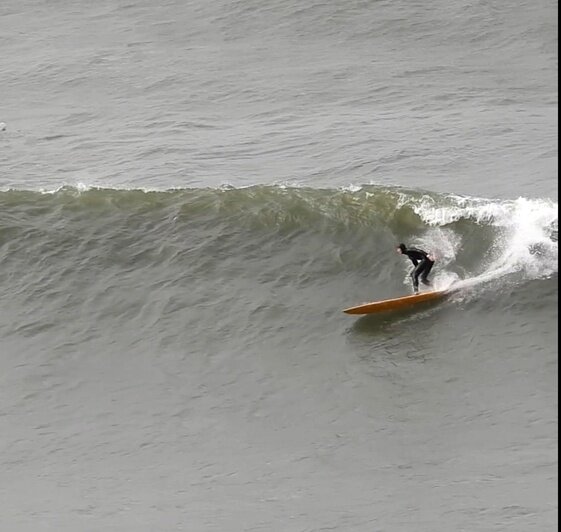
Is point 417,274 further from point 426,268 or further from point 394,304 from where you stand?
point 394,304

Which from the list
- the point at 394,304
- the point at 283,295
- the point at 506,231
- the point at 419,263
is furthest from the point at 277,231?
the point at 506,231

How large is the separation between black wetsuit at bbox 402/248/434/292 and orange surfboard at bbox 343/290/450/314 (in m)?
0.27

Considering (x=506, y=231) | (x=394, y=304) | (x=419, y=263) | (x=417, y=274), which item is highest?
(x=419, y=263)

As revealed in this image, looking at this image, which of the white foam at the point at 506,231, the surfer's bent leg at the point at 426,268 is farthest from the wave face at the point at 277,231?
the surfer's bent leg at the point at 426,268

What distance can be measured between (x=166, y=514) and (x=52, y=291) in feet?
27.6

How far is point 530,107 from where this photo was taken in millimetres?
31297

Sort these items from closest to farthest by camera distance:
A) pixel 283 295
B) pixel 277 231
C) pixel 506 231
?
1. pixel 283 295
2. pixel 506 231
3. pixel 277 231

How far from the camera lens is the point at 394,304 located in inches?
810

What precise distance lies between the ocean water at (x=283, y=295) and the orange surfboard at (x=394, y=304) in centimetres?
19

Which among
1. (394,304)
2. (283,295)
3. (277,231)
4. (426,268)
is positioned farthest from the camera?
(277,231)

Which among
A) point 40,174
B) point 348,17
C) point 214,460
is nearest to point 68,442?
point 214,460

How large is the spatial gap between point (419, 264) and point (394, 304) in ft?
2.95

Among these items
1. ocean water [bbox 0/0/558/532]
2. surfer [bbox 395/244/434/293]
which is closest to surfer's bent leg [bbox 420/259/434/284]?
surfer [bbox 395/244/434/293]

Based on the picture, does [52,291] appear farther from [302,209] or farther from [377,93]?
[377,93]
